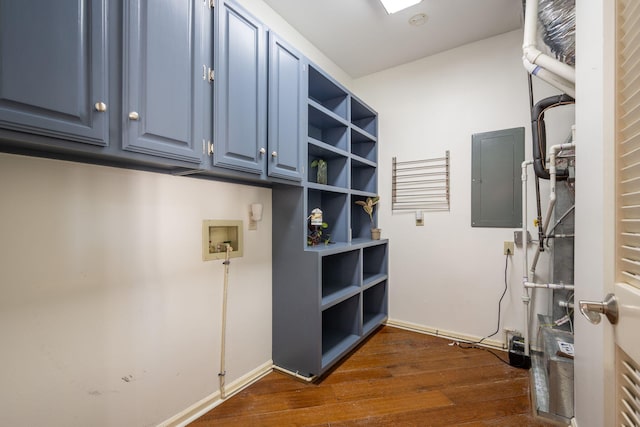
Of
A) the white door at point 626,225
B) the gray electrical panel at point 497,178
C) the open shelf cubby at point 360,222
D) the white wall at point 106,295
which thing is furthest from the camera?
the open shelf cubby at point 360,222

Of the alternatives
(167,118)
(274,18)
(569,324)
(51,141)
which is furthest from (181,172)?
(569,324)

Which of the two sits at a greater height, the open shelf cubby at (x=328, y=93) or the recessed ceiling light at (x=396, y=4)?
the recessed ceiling light at (x=396, y=4)

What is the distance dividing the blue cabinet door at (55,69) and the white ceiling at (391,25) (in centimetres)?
163

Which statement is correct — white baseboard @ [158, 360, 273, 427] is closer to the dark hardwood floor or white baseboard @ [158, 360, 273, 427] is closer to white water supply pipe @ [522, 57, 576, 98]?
the dark hardwood floor

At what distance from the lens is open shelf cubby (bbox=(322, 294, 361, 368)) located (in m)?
2.17

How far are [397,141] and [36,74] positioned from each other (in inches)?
106

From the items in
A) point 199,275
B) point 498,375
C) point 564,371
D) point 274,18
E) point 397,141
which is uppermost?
point 274,18

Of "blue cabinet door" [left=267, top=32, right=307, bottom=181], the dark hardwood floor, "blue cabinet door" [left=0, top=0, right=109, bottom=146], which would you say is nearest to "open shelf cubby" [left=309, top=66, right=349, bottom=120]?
"blue cabinet door" [left=267, top=32, right=307, bottom=181]

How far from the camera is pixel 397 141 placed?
2.88 meters

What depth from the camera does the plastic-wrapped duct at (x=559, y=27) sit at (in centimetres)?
146

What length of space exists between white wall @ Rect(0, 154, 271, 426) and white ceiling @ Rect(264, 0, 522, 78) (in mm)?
1604

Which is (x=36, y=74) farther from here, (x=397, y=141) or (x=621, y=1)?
(x=397, y=141)

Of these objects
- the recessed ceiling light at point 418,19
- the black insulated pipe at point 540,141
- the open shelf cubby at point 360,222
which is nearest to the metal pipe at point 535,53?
the black insulated pipe at point 540,141

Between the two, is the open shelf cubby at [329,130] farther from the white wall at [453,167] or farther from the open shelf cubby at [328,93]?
the white wall at [453,167]
